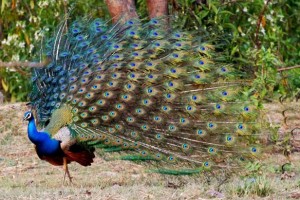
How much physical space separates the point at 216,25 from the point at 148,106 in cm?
219

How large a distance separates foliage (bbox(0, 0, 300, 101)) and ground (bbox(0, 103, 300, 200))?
3.93ft

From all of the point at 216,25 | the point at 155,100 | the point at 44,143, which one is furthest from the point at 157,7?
the point at 44,143

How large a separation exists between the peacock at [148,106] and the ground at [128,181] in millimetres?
173

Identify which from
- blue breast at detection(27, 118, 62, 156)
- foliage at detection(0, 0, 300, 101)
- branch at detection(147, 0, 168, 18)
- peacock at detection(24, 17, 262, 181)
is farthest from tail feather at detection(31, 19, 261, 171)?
branch at detection(147, 0, 168, 18)

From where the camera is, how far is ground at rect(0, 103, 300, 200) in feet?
17.6

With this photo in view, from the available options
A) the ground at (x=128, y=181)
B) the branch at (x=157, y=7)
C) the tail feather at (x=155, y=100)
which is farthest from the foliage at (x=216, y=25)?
the ground at (x=128, y=181)

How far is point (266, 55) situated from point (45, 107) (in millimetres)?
2061

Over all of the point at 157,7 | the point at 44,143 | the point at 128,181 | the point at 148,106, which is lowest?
the point at 128,181

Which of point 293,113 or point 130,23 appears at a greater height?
point 130,23

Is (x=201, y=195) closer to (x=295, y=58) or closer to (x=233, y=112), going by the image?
(x=233, y=112)

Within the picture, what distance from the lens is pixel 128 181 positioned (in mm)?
6434

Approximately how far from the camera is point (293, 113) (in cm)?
944

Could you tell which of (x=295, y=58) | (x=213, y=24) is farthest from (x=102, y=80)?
(x=295, y=58)

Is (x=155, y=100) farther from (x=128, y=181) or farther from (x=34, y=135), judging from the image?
(x=34, y=135)
